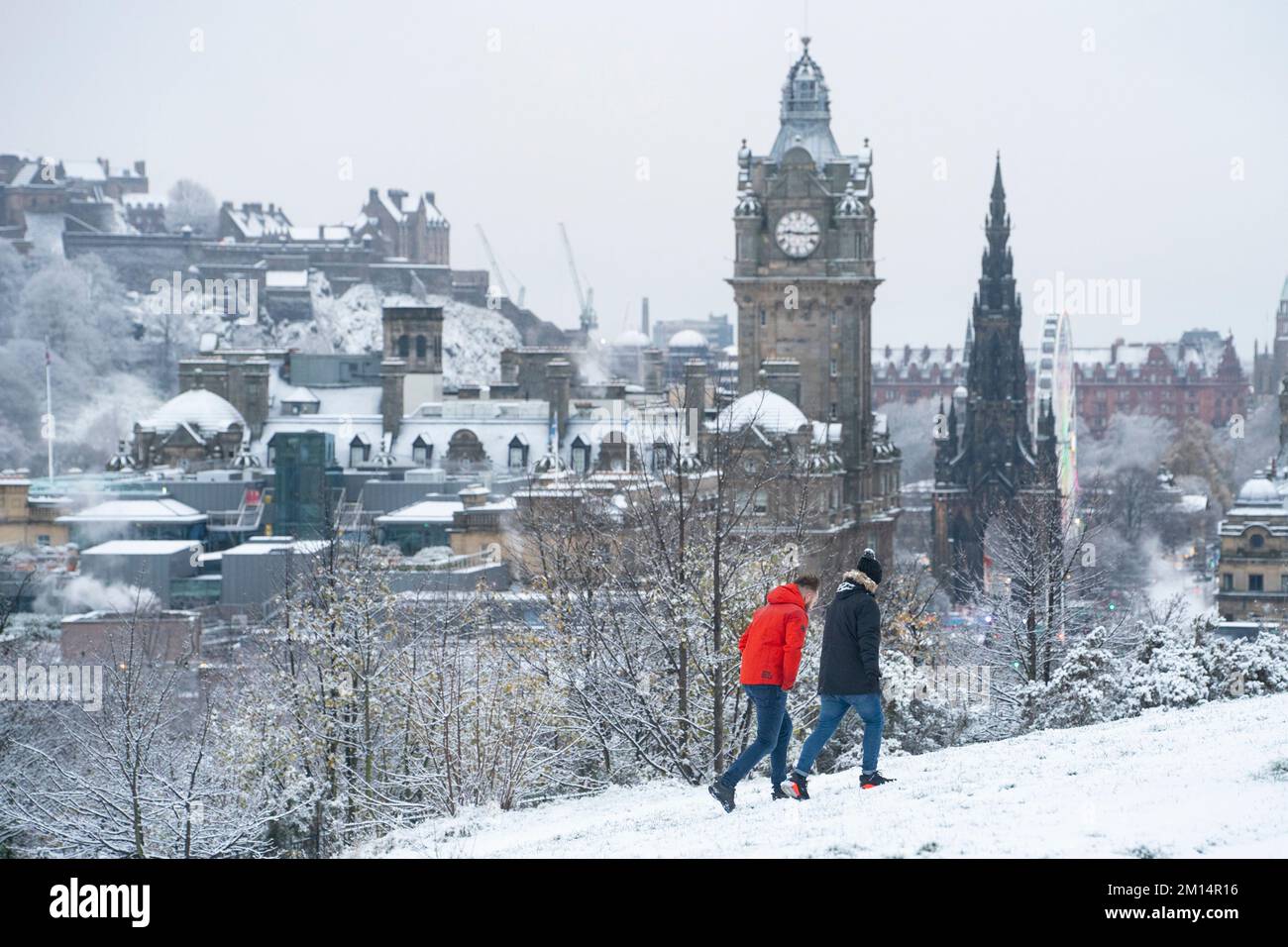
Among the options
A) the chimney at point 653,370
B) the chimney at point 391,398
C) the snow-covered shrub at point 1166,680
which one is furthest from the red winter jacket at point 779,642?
the chimney at point 653,370

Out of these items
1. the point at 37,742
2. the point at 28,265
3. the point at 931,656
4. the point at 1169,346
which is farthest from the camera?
the point at 1169,346

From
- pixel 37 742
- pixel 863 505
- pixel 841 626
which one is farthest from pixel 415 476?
pixel 841 626

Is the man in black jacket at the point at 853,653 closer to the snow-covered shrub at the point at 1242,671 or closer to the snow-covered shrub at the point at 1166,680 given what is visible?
the snow-covered shrub at the point at 1166,680

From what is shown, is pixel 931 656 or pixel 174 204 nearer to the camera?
pixel 931 656

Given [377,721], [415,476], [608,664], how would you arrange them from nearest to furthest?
[608,664] → [377,721] → [415,476]

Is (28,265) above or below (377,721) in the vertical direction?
above

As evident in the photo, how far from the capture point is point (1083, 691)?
2672cm

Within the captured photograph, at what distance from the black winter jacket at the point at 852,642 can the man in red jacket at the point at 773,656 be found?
28 centimetres

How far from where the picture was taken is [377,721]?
100 feet

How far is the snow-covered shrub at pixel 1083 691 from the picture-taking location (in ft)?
86.9

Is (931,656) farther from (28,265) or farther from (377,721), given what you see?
(28,265)

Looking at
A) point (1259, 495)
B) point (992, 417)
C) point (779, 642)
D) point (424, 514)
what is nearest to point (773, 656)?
point (779, 642)

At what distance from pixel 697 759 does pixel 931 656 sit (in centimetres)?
1168
